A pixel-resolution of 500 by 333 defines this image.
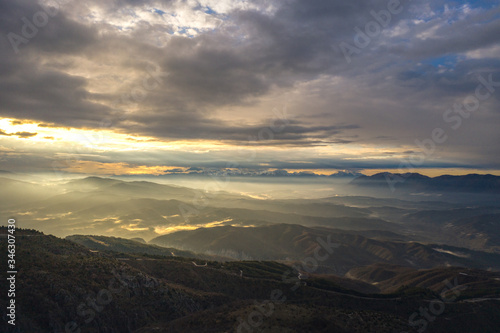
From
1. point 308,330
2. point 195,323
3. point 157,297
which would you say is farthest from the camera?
point 157,297

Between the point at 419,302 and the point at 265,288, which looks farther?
the point at 419,302

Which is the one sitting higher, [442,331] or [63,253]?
[63,253]

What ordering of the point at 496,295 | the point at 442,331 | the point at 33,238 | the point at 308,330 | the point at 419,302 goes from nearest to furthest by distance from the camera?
the point at 308,330
the point at 442,331
the point at 33,238
the point at 419,302
the point at 496,295

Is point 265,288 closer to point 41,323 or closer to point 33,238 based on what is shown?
point 41,323

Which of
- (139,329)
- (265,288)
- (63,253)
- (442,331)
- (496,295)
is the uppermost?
(63,253)

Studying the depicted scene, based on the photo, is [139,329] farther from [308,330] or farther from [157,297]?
[308,330]

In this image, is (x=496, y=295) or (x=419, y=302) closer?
(x=419, y=302)

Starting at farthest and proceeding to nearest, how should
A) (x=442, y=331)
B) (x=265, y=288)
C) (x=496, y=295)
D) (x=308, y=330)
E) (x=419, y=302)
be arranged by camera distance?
(x=496, y=295), (x=419, y=302), (x=265, y=288), (x=442, y=331), (x=308, y=330)

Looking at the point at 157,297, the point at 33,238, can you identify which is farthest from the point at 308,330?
the point at 33,238

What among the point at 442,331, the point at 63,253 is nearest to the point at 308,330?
the point at 442,331
